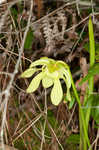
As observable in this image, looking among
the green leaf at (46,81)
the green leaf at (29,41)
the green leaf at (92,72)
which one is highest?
the green leaf at (29,41)

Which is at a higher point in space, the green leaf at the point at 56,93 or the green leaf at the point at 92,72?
the green leaf at the point at 92,72

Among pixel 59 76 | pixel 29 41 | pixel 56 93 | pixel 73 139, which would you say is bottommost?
pixel 73 139

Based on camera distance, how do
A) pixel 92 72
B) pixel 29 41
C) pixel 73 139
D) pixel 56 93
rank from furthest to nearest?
pixel 29 41
pixel 73 139
pixel 56 93
pixel 92 72

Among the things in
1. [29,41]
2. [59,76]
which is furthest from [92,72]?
[29,41]

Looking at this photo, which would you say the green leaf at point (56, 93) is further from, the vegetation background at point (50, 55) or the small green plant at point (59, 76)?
the vegetation background at point (50, 55)

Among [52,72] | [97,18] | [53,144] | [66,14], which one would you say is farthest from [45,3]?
[53,144]

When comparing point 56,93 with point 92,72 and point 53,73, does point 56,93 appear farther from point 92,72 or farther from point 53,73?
point 92,72

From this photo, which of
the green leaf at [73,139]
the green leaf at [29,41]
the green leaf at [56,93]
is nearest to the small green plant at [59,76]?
the green leaf at [56,93]

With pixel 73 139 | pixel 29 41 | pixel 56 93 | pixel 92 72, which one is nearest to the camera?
pixel 92 72

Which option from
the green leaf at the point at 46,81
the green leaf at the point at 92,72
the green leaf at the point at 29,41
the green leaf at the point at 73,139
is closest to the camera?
the green leaf at the point at 92,72

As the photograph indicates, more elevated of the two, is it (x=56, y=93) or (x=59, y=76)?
(x=59, y=76)

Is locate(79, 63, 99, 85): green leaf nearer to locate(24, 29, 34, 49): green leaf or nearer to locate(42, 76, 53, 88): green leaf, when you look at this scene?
locate(42, 76, 53, 88): green leaf

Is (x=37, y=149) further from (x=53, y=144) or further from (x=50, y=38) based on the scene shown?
(x=50, y=38)
